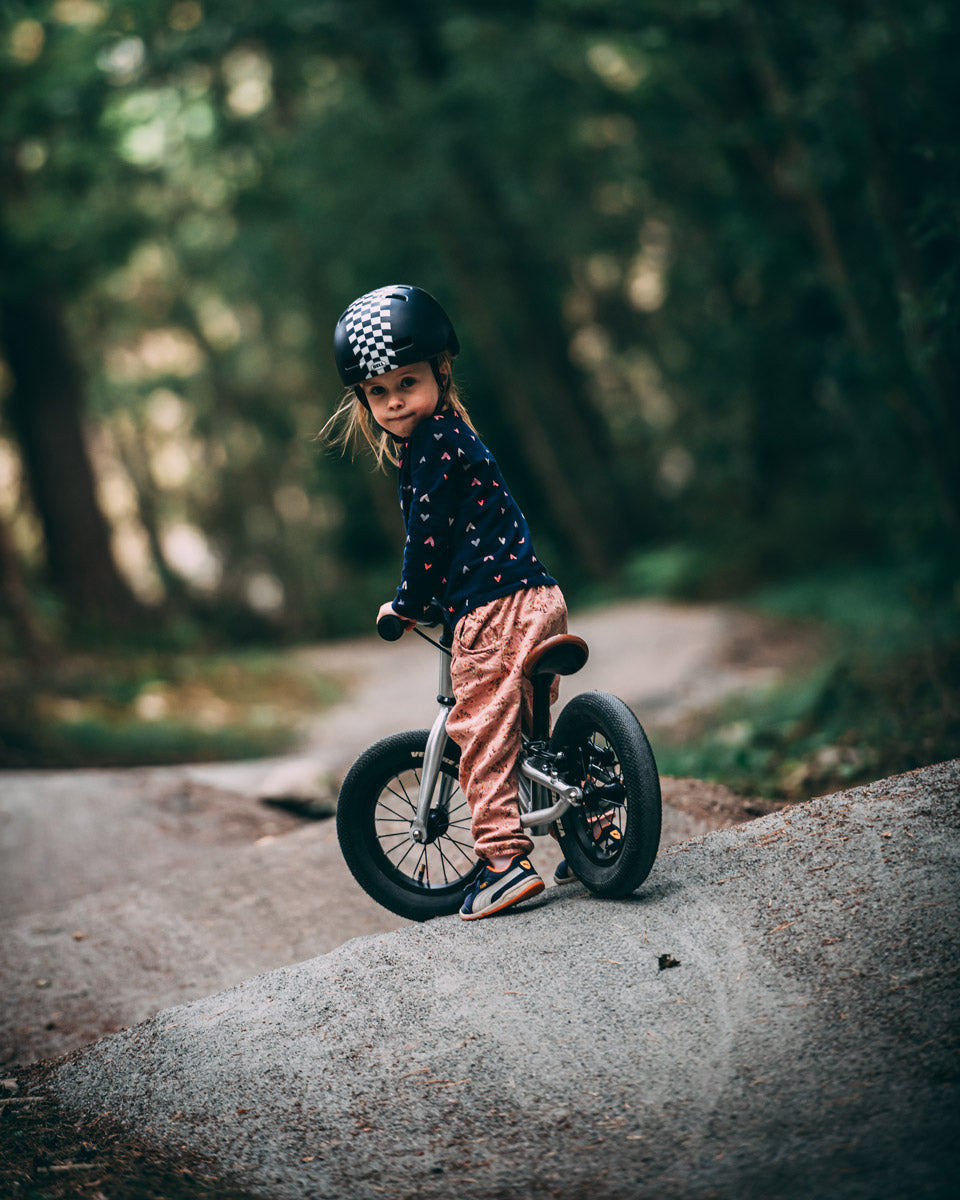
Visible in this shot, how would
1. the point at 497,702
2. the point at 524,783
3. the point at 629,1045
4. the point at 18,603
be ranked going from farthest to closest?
the point at 18,603 < the point at 524,783 < the point at 497,702 < the point at 629,1045

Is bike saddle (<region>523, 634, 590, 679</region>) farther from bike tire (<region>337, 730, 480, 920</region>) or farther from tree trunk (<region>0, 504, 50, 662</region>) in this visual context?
tree trunk (<region>0, 504, 50, 662</region>)

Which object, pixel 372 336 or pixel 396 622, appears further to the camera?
pixel 396 622

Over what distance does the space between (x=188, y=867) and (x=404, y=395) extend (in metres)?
3.36

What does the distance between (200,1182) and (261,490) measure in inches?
953

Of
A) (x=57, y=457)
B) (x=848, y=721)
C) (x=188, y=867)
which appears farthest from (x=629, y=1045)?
(x=57, y=457)

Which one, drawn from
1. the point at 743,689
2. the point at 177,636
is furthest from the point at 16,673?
the point at 743,689

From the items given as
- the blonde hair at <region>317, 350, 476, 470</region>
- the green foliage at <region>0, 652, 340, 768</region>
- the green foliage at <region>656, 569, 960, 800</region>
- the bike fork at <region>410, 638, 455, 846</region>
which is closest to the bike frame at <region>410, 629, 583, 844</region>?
the bike fork at <region>410, 638, 455, 846</region>

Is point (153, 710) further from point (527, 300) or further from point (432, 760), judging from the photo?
point (527, 300)

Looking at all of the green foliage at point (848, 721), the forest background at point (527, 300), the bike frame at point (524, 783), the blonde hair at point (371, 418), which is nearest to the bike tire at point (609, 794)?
the bike frame at point (524, 783)

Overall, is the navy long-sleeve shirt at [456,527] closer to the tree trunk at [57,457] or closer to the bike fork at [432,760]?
the bike fork at [432,760]

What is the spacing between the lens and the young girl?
3.74 meters

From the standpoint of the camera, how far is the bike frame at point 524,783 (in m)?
3.76

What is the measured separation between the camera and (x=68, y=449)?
15.4 m

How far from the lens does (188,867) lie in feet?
19.5
